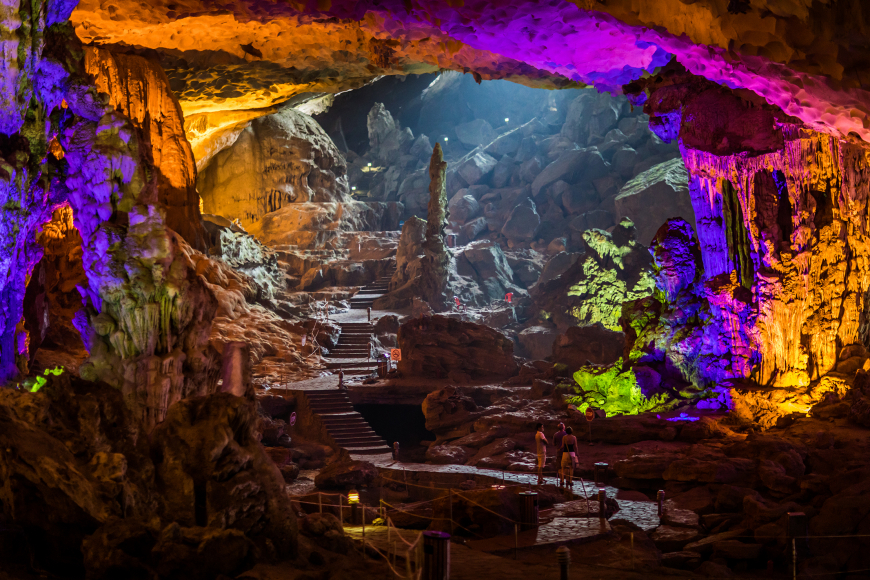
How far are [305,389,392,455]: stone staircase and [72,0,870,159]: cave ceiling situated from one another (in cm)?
1090

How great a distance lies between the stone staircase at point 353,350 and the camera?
26500 millimetres

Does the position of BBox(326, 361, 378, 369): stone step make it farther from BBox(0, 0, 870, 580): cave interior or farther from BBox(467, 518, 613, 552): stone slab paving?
BBox(467, 518, 613, 552): stone slab paving

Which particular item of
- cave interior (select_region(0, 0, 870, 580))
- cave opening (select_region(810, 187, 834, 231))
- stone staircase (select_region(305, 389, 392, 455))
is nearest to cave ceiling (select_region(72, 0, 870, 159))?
cave interior (select_region(0, 0, 870, 580))

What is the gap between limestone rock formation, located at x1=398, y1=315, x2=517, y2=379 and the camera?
24.4 m

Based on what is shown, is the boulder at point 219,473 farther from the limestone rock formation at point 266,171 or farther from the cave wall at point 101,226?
the limestone rock formation at point 266,171

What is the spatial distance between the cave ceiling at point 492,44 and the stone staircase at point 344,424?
35.8ft

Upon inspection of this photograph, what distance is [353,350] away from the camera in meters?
28.4

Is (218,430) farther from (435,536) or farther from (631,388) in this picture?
(631,388)

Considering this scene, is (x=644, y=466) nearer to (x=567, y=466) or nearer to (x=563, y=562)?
(x=567, y=466)

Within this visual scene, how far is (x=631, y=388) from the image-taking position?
19.0 meters

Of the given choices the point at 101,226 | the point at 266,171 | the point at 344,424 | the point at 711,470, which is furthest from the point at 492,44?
the point at 266,171

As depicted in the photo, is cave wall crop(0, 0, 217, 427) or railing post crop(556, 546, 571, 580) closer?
railing post crop(556, 546, 571, 580)

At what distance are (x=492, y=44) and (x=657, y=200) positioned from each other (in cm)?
2986

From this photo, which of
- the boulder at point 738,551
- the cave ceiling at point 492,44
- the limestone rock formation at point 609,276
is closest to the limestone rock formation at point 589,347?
the limestone rock formation at point 609,276
